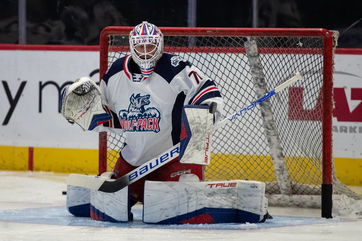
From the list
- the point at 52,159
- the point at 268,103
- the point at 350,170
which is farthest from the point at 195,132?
the point at 52,159

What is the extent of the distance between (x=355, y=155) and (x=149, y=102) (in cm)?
259

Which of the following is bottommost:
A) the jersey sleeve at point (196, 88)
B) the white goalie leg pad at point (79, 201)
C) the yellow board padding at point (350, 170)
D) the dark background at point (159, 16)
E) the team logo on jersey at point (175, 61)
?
the white goalie leg pad at point (79, 201)

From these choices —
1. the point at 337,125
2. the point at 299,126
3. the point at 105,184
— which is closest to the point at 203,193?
the point at 105,184

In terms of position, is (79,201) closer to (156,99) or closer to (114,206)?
(114,206)

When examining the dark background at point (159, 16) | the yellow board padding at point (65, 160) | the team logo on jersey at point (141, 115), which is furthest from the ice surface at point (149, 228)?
the dark background at point (159, 16)

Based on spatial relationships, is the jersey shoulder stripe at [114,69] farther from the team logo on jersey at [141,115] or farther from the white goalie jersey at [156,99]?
the team logo on jersey at [141,115]

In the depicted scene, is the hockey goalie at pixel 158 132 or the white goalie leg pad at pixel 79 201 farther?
the white goalie leg pad at pixel 79 201

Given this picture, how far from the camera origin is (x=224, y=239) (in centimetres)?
487

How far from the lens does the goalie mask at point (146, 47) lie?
5.60 meters

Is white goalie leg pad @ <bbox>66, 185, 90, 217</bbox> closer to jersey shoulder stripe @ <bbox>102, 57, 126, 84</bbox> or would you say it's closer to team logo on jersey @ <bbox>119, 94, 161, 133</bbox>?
team logo on jersey @ <bbox>119, 94, 161, 133</bbox>

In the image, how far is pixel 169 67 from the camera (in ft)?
18.6

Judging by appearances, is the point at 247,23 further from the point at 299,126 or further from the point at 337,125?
the point at 299,126

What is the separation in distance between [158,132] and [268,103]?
4.55 feet

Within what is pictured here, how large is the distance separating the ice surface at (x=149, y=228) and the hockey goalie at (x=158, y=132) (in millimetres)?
111
